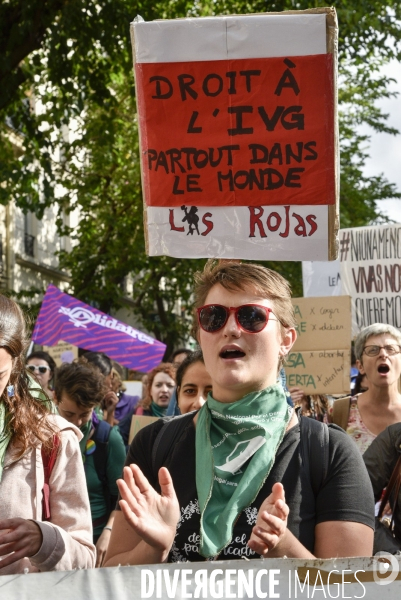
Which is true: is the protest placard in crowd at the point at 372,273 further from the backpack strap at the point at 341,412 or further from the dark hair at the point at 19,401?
the dark hair at the point at 19,401

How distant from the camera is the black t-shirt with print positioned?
247cm

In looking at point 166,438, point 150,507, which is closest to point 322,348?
point 166,438

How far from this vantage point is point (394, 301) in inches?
315

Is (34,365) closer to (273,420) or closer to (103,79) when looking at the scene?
(103,79)

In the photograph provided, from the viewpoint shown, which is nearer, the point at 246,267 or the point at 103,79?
the point at 246,267

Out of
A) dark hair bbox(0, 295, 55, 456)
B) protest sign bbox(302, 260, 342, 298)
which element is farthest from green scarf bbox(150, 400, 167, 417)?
dark hair bbox(0, 295, 55, 456)

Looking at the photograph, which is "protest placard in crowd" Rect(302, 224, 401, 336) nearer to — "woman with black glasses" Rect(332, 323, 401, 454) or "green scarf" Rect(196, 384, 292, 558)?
"woman with black glasses" Rect(332, 323, 401, 454)

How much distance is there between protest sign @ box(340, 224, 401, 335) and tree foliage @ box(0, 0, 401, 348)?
10.3 feet

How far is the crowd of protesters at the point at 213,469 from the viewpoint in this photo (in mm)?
2406

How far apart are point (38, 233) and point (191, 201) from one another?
77.5 feet

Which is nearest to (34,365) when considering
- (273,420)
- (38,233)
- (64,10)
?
(64,10)

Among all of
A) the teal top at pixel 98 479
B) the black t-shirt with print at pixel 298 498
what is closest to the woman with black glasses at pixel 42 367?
the teal top at pixel 98 479

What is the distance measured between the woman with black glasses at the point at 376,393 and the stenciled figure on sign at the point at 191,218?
1.71 meters

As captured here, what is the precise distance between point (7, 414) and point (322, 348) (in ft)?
13.7
